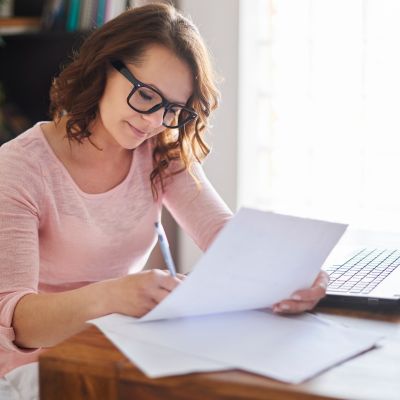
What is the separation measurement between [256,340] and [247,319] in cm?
10

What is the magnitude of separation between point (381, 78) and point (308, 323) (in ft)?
5.30

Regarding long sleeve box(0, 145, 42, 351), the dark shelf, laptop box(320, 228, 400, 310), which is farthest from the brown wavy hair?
the dark shelf

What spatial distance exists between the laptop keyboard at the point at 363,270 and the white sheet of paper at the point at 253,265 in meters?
0.10

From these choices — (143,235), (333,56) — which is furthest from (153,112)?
(333,56)

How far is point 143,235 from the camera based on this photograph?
1.43 m

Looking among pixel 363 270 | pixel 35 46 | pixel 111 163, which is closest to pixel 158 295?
pixel 363 270

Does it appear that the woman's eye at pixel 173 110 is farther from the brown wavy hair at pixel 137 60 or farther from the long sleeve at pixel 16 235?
the long sleeve at pixel 16 235

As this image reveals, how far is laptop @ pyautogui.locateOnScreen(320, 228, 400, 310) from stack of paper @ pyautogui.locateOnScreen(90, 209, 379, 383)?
0.07 metres

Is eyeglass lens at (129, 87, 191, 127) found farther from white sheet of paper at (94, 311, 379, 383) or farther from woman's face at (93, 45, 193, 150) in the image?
white sheet of paper at (94, 311, 379, 383)

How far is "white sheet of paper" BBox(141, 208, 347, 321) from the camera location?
2.72 ft

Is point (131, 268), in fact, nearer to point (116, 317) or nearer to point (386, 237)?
point (116, 317)

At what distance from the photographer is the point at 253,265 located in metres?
0.89

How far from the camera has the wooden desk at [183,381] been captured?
0.66 metres

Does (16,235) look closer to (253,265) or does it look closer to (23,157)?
(23,157)
